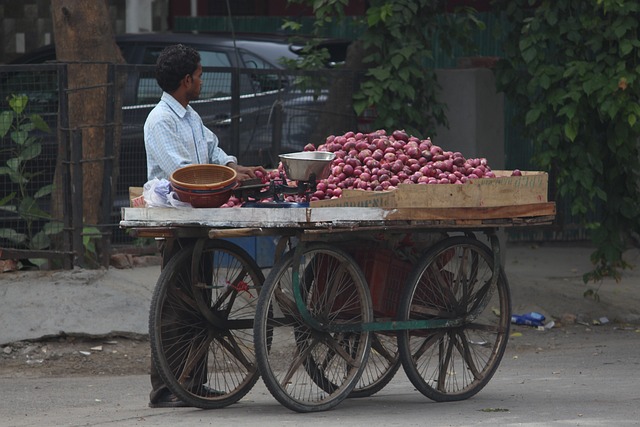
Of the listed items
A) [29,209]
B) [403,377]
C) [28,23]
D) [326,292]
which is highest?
[28,23]

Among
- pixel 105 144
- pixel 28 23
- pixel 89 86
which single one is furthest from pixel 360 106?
pixel 28 23

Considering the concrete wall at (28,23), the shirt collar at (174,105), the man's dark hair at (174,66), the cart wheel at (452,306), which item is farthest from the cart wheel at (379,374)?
the concrete wall at (28,23)

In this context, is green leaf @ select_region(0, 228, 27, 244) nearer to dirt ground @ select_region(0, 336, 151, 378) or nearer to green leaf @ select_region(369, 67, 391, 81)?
dirt ground @ select_region(0, 336, 151, 378)

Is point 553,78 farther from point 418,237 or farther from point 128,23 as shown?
point 128,23

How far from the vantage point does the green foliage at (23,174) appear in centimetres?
963

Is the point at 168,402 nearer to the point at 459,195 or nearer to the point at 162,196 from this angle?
the point at 162,196

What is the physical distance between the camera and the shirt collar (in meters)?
6.77

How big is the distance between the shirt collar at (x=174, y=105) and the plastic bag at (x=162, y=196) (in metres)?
0.41

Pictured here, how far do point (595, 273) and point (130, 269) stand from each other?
3913mm

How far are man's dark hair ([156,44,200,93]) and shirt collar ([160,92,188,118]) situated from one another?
0.05 m

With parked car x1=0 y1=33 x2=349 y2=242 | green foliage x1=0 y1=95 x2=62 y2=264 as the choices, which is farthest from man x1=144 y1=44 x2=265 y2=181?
green foliage x1=0 y1=95 x2=62 y2=264

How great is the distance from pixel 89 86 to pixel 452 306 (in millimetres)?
4065

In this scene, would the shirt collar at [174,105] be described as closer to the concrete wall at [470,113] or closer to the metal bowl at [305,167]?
the metal bowl at [305,167]

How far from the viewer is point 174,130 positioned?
673 cm
